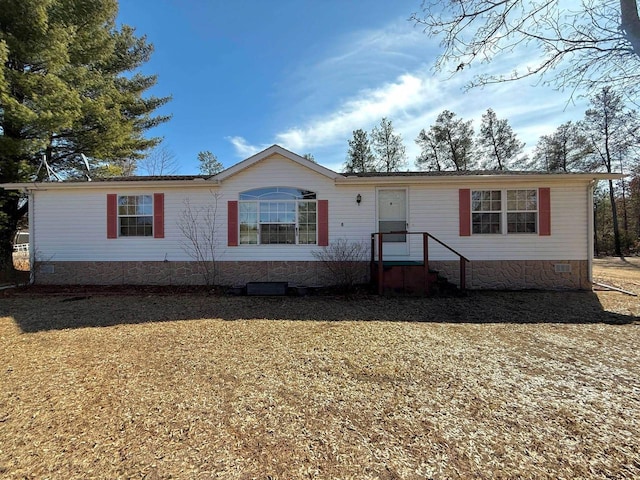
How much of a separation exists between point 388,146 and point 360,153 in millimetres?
2796

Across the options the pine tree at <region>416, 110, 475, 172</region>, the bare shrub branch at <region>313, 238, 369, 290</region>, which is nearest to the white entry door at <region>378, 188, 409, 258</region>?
the bare shrub branch at <region>313, 238, 369, 290</region>

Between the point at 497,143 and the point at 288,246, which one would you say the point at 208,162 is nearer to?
the point at 288,246

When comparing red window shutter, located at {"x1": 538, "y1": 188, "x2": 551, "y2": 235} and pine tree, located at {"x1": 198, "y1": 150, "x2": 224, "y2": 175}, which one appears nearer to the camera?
red window shutter, located at {"x1": 538, "y1": 188, "x2": 551, "y2": 235}

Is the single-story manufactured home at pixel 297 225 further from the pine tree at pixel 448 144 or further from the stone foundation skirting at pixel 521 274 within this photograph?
the pine tree at pixel 448 144

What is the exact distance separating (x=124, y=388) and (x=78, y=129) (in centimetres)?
1242

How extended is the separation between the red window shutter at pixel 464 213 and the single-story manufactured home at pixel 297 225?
0.09 ft

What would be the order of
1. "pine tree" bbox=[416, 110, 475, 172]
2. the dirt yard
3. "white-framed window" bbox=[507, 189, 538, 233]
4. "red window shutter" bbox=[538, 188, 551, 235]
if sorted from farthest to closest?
"pine tree" bbox=[416, 110, 475, 172] < "white-framed window" bbox=[507, 189, 538, 233] < "red window shutter" bbox=[538, 188, 551, 235] < the dirt yard

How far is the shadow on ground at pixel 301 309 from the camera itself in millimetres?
5641

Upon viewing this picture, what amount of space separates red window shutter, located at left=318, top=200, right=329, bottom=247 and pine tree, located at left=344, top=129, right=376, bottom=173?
1812cm

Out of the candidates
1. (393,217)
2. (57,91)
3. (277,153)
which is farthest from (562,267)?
(57,91)

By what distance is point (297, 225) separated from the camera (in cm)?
865

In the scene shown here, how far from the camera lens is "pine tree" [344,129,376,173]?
84.5 feet

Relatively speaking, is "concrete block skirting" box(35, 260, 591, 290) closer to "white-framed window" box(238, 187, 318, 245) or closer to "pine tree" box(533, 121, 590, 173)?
Result: "white-framed window" box(238, 187, 318, 245)

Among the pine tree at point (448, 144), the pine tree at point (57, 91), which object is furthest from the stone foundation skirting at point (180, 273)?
the pine tree at point (448, 144)
